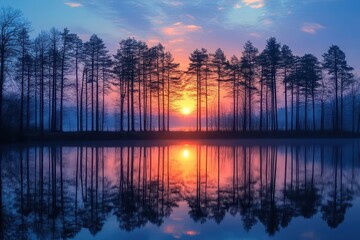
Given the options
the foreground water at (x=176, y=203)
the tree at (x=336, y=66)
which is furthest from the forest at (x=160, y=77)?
the foreground water at (x=176, y=203)

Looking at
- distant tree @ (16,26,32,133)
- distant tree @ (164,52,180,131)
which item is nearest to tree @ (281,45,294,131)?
distant tree @ (164,52,180,131)

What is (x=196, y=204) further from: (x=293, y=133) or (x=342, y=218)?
(x=293, y=133)

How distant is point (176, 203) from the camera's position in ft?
35.9

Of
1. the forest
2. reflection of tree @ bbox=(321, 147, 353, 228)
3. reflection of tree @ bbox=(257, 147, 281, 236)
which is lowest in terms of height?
reflection of tree @ bbox=(321, 147, 353, 228)

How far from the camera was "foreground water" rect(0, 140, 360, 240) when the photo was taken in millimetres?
8148

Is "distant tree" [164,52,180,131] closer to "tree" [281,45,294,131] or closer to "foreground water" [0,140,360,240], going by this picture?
"tree" [281,45,294,131]

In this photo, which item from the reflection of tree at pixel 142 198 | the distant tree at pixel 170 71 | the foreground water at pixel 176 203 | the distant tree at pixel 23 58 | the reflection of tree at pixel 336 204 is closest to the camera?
the foreground water at pixel 176 203

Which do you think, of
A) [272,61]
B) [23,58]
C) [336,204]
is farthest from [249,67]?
[336,204]

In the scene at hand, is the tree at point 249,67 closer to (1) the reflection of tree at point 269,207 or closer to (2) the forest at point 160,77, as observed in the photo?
(2) the forest at point 160,77

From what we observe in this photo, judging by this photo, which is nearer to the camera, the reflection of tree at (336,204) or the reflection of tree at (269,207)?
the reflection of tree at (269,207)

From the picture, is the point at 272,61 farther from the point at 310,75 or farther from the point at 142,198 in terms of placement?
the point at 142,198

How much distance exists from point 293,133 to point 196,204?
154 feet

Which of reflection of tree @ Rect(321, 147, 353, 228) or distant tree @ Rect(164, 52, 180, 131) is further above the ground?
distant tree @ Rect(164, 52, 180, 131)

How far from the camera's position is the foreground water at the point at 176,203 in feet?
26.7
